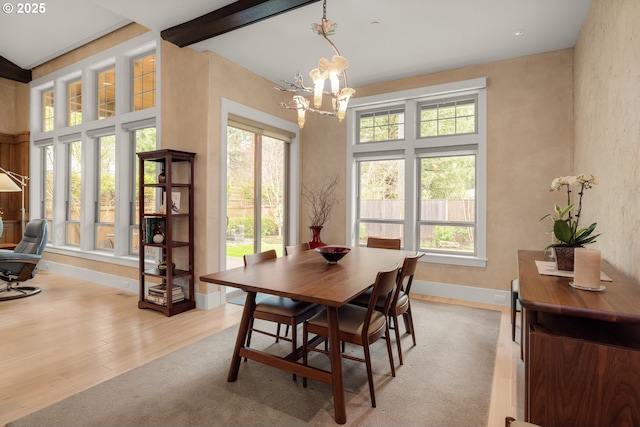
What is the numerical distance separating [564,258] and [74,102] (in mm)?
6960

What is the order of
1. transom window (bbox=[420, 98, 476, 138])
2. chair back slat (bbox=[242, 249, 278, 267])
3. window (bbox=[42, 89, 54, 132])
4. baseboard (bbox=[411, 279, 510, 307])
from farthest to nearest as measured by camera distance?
1. window (bbox=[42, 89, 54, 132])
2. transom window (bbox=[420, 98, 476, 138])
3. baseboard (bbox=[411, 279, 510, 307])
4. chair back slat (bbox=[242, 249, 278, 267])

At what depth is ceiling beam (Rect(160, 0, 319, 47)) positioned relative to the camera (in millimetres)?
3043

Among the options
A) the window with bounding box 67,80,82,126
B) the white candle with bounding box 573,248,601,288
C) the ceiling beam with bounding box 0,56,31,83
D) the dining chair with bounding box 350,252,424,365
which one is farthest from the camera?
the ceiling beam with bounding box 0,56,31,83

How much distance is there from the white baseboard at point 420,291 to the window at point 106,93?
2439 millimetres

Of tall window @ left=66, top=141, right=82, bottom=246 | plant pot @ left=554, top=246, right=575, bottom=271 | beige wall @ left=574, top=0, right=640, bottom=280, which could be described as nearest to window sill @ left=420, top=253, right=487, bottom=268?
beige wall @ left=574, top=0, right=640, bottom=280

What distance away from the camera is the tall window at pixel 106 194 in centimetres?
518

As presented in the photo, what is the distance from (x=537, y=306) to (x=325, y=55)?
3787mm

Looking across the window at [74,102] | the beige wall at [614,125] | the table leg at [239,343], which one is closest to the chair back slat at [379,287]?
the table leg at [239,343]

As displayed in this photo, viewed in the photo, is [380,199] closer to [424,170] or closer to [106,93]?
[424,170]

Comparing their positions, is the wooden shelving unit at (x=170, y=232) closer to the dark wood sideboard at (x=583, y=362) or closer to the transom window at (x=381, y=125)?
the transom window at (x=381, y=125)

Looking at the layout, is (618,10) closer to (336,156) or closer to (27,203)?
(336,156)

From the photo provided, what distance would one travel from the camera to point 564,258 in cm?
194

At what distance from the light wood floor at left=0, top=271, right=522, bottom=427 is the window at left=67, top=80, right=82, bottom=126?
285 centimetres

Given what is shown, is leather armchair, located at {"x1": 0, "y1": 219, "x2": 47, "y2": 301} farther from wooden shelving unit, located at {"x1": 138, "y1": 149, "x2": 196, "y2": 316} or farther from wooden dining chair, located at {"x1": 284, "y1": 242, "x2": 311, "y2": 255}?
wooden dining chair, located at {"x1": 284, "y1": 242, "x2": 311, "y2": 255}
